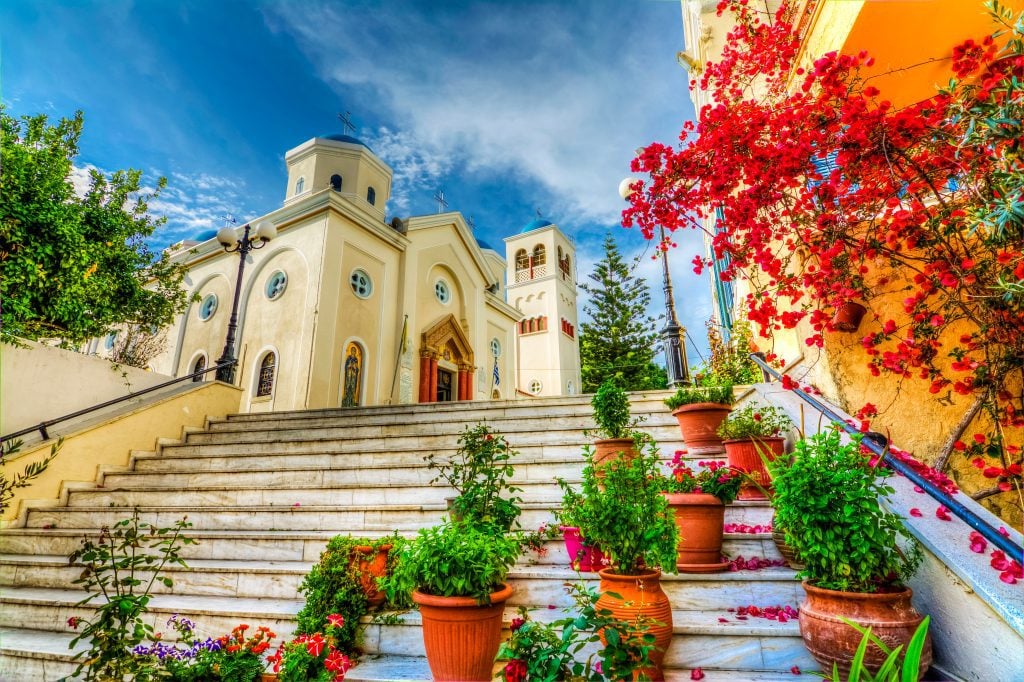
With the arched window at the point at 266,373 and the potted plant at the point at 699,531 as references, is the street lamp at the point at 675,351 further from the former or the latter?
the arched window at the point at 266,373

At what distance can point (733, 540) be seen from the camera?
329 centimetres

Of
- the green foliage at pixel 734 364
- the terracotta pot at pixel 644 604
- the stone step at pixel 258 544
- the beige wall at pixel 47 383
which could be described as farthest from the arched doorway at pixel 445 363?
the terracotta pot at pixel 644 604

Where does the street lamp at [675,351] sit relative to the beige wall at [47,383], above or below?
above

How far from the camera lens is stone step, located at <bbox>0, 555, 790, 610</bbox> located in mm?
2842

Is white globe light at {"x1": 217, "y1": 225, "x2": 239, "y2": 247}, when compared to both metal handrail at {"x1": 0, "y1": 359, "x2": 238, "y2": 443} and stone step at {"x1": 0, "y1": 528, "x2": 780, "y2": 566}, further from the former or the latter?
stone step at {"x1": 0, "y1": 528, "x2": 780, "y2": 566}

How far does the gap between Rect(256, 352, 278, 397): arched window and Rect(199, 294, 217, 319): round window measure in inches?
150

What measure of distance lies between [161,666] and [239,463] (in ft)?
13.9

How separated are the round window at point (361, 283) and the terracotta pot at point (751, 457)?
11258 mm

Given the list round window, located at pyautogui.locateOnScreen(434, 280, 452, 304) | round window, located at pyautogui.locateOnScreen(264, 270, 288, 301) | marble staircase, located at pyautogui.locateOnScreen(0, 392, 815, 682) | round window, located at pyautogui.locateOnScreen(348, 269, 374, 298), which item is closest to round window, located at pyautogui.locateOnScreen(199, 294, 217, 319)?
round window, located at pyautogui.locateOnScreen(264, 270, 288, 301)

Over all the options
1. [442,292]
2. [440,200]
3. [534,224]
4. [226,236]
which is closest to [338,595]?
[226,236]

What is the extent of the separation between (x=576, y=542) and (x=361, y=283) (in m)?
11.7

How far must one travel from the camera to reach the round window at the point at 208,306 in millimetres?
14789

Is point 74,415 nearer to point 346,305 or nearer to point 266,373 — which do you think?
point 266,373

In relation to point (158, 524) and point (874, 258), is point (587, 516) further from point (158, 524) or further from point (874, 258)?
point (158, 524)
